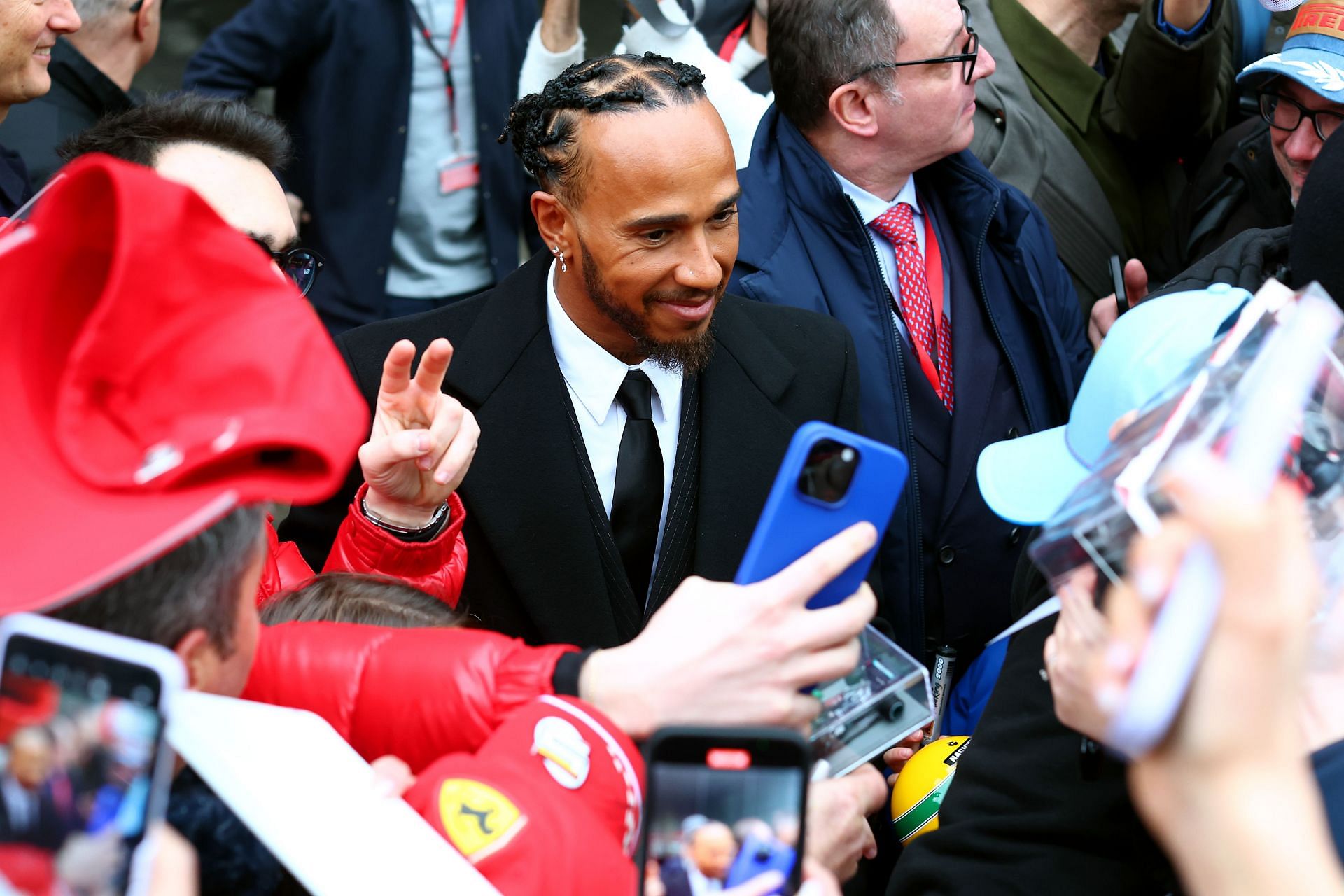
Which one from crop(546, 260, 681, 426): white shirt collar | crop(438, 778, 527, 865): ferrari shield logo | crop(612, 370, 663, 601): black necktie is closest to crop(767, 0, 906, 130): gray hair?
crop(546, 260, 681, 426): white shirt collar

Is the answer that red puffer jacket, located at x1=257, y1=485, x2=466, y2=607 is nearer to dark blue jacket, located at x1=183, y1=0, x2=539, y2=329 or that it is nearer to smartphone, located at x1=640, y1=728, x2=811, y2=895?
smartphone, located at x1=640, y1=728, x2=811, y2=895

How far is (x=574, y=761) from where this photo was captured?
124cm

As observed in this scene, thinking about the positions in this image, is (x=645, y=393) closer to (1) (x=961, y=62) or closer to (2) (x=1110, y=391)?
(2) (x=1110, y=391)

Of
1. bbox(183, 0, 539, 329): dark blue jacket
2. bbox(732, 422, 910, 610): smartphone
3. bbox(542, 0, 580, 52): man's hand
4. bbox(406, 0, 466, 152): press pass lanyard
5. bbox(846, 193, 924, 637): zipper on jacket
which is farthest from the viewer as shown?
bbox(406, 0, 466, 152): press pass lanyard

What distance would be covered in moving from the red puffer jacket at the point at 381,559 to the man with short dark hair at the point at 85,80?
5.11 feet

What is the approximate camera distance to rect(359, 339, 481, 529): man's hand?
175 centimetres

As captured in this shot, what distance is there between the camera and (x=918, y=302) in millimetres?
2902

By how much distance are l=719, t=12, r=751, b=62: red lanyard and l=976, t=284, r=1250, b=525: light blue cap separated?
2719 millimetres

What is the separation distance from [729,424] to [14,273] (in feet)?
4.84

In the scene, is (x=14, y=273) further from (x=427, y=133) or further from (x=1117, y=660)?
(x=427, y=133)

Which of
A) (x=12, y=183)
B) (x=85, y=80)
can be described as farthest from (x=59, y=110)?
(x=12, y=183)

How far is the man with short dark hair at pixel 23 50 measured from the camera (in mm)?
2330

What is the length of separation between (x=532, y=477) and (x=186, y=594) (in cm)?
115

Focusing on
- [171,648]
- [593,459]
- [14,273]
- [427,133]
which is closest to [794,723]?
[171,648]
